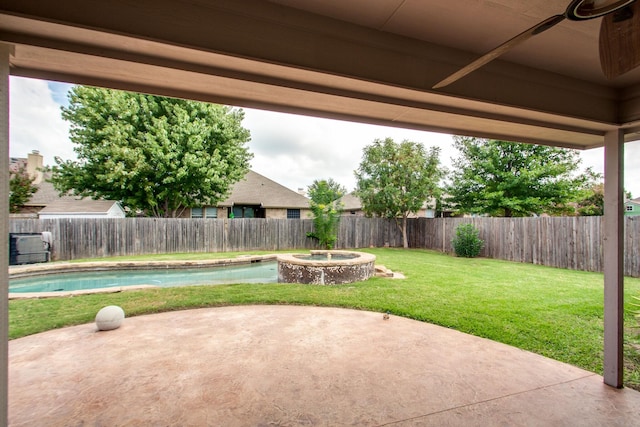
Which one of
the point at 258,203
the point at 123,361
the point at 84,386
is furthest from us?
the point at 258,203

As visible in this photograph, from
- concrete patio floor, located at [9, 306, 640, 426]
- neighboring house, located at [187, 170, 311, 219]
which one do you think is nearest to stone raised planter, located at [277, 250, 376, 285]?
concrete patio floor, located at [9, 306, 640, 426]

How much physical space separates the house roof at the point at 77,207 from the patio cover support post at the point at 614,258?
55.1 feet

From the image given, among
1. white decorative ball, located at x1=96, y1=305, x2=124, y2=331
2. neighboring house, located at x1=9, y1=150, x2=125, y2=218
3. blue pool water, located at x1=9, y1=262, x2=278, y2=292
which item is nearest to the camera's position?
white decorative ball, located at x1=96, y1=305, x2=124, y2=331

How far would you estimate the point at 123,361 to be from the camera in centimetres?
274

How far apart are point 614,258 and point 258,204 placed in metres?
17.1

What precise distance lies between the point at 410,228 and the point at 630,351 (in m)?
11.1

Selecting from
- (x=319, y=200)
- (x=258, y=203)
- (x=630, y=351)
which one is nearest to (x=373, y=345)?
(x=630, y=351)

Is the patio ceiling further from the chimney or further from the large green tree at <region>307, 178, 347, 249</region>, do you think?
the chimney

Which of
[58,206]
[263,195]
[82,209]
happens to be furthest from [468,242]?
[58,206]

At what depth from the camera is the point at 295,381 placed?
241 cm

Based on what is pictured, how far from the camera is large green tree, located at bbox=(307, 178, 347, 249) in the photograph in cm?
1238

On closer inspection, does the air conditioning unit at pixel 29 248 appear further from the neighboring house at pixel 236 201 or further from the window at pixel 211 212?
the window at pixel 211 212

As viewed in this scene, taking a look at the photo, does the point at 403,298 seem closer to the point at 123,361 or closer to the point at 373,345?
the point at 373,345

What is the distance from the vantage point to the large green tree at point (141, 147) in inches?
444
